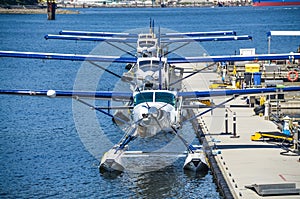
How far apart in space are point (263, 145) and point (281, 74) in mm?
16063

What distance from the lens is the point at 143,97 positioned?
2594 cm

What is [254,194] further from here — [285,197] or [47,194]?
[47,194]

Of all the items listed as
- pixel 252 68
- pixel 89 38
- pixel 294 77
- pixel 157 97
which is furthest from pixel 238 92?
pixel 89 38

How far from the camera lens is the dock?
21906 millimetres

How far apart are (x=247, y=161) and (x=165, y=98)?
10.8ft

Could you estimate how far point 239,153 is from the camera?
26922 millimetres

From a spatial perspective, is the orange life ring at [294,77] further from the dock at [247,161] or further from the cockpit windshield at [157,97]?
the cockpit windshield at [157,97]

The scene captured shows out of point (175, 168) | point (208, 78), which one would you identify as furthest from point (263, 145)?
point (208, 78)

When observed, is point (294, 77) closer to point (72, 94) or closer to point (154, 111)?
point (72, 94)

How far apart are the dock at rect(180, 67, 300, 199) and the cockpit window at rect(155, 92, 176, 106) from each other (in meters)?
2.32

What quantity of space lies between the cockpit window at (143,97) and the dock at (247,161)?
9.68 ft

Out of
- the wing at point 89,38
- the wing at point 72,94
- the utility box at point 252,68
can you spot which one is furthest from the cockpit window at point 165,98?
the wing at point 89,38

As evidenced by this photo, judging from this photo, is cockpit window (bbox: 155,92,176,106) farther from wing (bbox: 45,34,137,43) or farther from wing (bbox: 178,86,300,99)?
wing (bbox: 45,34,137,43)

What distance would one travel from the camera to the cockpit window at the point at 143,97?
25828mm
